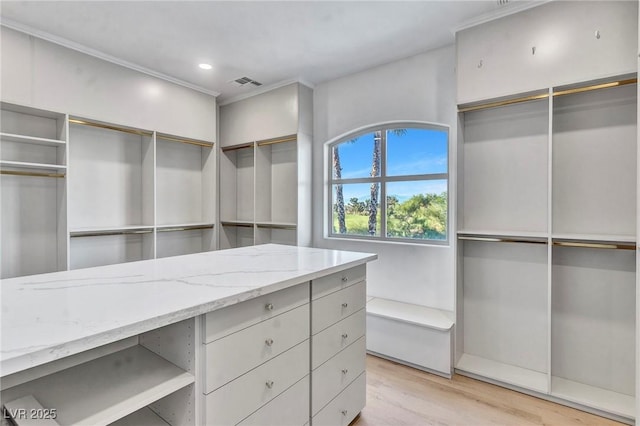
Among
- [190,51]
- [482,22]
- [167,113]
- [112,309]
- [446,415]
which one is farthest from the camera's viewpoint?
[167,113]

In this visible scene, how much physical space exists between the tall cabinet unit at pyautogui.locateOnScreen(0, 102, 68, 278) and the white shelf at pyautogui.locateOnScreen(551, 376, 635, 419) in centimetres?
417

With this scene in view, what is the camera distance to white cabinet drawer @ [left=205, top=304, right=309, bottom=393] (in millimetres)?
1161

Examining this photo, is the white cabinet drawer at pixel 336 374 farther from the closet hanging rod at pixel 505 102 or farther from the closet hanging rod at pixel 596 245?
the closet hanging rod at pixel 505 102

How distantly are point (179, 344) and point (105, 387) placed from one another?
0.25 m

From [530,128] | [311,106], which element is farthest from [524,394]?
[311,106]

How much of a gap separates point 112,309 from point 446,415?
6.98 ft

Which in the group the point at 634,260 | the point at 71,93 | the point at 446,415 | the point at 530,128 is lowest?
the point at 446,415

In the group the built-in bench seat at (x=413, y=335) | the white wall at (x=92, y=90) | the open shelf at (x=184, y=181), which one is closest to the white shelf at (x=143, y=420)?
the built-in bench seat at (x=413, y=335)

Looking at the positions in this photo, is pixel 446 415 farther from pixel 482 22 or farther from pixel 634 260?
pixel 482 22

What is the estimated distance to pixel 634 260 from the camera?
214 centimetres

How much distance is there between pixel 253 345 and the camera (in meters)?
1.31

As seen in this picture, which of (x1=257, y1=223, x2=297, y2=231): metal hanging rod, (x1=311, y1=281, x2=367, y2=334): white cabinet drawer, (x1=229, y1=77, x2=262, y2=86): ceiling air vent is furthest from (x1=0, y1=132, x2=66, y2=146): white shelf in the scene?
(x1=311, y1=281, x2=367, y2=334): white cabinet drawer

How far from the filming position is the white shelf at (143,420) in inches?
46.0

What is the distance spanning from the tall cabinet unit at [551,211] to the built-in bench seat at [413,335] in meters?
0.22
